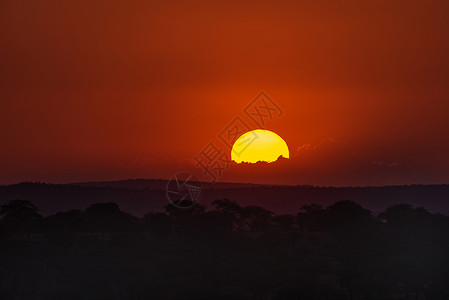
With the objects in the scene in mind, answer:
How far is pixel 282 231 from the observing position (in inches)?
3467

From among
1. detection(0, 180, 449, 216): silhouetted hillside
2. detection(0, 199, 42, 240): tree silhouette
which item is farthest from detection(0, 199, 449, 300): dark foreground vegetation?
detection(0, 180, 449, 216): silhouetted hillside

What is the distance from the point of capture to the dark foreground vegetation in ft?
216

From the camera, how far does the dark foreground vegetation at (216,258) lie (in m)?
65.8

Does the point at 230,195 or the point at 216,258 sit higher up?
the point at 230,195

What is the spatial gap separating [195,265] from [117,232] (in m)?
18.8

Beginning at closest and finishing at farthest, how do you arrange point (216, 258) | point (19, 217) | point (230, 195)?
point (216, 258) < point (19, 217) < point (230, 195)

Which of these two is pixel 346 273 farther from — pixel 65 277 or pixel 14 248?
pixel 14 248

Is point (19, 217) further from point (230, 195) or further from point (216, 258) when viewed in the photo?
point (230, 195)

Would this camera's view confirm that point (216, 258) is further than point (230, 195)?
No

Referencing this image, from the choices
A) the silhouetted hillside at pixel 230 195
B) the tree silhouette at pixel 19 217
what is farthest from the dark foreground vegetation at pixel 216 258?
the silhouetted hillside at pixel 230 195

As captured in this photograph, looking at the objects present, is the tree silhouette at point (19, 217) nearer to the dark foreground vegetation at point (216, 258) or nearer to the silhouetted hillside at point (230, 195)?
the dark foreground vegetation at point (216, 258)

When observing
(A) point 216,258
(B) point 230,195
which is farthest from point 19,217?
(B) point 230,195

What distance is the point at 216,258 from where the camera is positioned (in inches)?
2844

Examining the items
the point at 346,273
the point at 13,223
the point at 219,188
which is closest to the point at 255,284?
the point at 346,273
